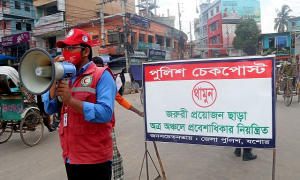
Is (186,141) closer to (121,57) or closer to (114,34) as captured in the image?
(114,34)

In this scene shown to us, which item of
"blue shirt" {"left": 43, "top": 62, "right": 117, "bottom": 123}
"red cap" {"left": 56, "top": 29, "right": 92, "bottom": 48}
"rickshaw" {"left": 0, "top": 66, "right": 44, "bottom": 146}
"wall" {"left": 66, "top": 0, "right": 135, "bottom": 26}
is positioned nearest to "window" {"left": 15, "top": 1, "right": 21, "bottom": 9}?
"wall" {"left": 66, "top": 0, "right": 135, "bottom": 26}

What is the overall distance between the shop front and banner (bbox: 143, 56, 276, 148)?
26.3 m

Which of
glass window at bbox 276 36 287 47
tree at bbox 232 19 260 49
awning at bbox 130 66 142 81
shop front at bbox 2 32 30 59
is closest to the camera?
awning at bbox 130 66 142 81

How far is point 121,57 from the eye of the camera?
75.0ft

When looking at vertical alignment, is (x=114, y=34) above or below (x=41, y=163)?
above

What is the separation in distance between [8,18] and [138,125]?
2993 cm

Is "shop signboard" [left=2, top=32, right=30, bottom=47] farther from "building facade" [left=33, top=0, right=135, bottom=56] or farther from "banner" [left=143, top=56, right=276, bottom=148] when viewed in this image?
"banner" [left=143, top=56, right=276, bottom=148]

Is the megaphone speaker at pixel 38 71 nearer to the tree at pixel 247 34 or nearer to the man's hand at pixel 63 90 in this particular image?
the man's hand at pixel 63 90

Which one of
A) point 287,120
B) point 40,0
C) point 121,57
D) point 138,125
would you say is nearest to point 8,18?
point 40,0

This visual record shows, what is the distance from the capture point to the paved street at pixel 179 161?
3544mm

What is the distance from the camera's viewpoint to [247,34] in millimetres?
38250

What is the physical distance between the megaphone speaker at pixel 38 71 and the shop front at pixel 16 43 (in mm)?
27008

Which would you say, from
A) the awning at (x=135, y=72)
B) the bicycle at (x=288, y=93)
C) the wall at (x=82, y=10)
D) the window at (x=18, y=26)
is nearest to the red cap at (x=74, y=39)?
the bicycle at (x=288, y=93)

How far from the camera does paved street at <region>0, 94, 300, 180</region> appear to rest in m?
3.54
